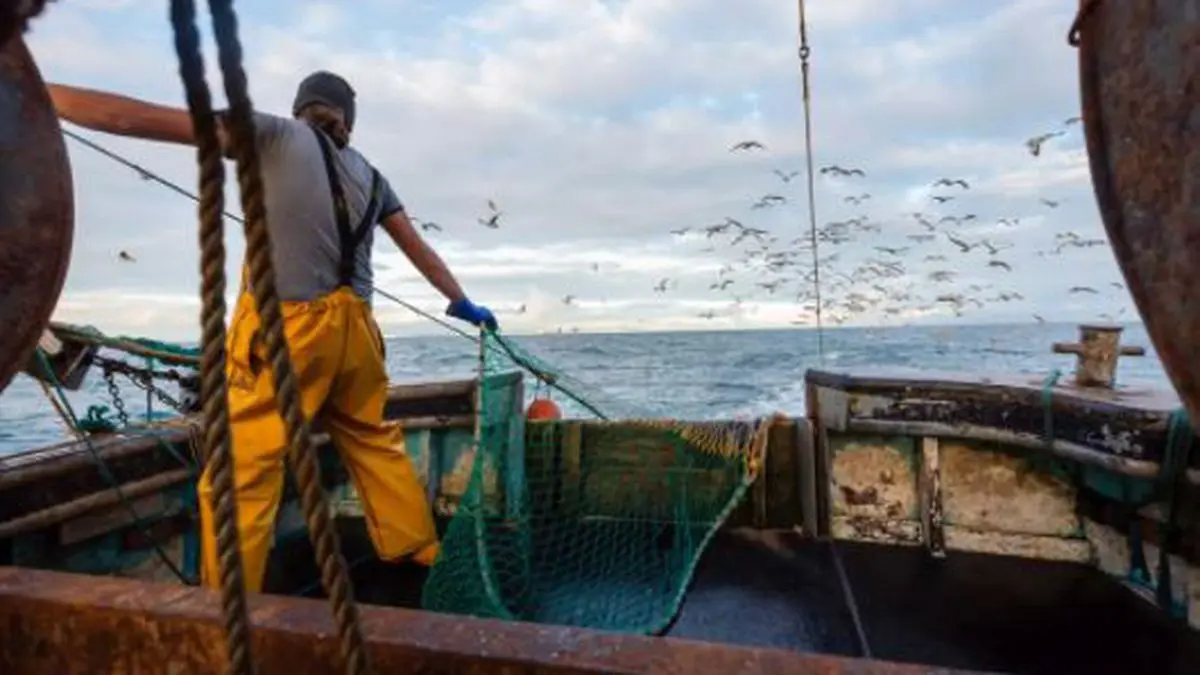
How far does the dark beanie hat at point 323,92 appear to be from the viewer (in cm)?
280

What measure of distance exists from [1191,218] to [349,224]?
2682 millimetres

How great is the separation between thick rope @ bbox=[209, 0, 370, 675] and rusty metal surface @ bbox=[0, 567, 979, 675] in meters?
0.45

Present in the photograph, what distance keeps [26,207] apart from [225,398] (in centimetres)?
35

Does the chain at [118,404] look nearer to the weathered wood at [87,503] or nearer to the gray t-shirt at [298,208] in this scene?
the weathered wood at [87,503]

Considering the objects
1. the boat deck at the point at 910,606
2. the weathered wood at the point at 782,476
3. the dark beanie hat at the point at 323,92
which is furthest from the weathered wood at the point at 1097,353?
the dark beanie hat at the point at 323,92

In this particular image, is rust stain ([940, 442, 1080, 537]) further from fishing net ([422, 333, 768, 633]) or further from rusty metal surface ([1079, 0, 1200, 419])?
rusty metal surface ([1079, 0, 1200, 419])

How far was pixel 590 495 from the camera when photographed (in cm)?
414

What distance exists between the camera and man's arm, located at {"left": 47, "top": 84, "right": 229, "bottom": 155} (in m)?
2.07

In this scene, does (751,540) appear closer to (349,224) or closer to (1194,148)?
(349,224)

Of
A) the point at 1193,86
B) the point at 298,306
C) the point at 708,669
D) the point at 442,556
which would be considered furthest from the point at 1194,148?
the point at 442,556

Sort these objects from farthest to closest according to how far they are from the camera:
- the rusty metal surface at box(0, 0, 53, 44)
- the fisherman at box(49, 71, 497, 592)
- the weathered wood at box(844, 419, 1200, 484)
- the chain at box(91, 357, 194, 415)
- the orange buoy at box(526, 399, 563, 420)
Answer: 1. the orange buoy at box(526, 399, 563, 420)
2. the chain at box(91, 357, 194, 415)
3. the weathered wood at box(844, 419, 1200, 484)
4. the fisherman at box(49, 71, 497, 592)
5. the rusty metal surface at box(0, 0, 53, 44)

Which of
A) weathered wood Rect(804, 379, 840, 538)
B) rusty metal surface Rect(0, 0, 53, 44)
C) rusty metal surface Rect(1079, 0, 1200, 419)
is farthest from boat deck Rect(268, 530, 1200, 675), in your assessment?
rusty metal surface Rect(0, 0, 53, 44)

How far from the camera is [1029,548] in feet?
→ 11.6

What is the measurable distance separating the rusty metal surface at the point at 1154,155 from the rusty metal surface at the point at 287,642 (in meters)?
0.68
